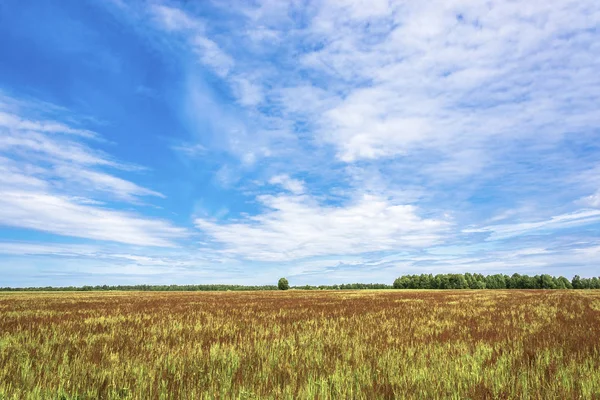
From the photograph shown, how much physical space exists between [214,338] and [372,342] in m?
3.65

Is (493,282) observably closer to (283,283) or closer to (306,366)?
(283,283)

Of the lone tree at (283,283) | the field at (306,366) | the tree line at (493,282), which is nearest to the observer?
the field at (306,366)

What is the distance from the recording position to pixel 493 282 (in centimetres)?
13975

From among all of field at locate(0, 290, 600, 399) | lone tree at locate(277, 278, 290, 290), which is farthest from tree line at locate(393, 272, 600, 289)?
field at locate(0, 290, 600, 399)

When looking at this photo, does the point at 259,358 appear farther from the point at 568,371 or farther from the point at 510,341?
the point at 510,341

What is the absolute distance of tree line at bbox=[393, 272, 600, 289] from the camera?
128 metres

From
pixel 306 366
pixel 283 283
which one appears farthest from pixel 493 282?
pixel 306 366

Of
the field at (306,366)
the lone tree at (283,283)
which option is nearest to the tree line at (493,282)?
the lone tree at (283,283)

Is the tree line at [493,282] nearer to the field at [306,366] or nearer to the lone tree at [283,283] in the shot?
the lone tree at [283,283]

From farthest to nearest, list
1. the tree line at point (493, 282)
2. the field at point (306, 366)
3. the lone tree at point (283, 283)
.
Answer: the tree line at point (493, 282)
the lone tree at point (283, 283)
the field at point (306, 366)

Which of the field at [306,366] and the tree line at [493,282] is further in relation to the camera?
the tree line at [493,282]

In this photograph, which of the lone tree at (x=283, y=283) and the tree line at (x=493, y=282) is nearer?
the lone tree at (x=283, y=283)

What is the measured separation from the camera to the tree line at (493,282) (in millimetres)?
128125

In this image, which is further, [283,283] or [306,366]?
[283,283]
